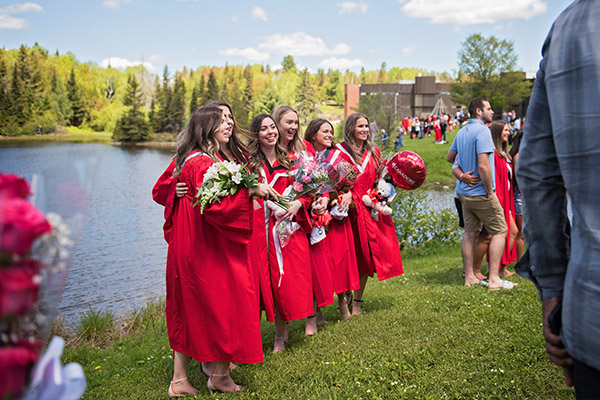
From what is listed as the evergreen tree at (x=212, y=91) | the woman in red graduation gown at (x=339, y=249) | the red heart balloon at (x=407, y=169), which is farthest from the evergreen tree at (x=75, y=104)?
the red heart balloon at (x=407, y=169)

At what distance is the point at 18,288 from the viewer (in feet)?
3.78

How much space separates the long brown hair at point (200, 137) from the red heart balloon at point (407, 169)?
2.60m

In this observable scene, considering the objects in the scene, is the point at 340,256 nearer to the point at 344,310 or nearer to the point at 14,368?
the point at 344,310

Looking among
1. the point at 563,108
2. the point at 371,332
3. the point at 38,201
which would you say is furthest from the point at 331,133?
the point at 38,201

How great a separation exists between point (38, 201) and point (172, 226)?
11.1 feet

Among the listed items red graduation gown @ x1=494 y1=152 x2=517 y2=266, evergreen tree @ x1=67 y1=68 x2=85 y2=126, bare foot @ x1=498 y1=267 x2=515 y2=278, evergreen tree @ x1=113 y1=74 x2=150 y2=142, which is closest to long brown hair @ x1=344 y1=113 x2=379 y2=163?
red graduation gown @ x1=494 y1=152 x2=517 y2=266

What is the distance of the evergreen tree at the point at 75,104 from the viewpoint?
89500 mm

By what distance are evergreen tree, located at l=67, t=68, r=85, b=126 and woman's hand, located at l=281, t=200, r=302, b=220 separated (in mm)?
89164

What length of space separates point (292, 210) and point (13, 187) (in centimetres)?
449

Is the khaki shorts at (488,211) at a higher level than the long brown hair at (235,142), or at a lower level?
lower

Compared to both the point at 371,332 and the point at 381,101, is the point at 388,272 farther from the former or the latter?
the point at 381,101

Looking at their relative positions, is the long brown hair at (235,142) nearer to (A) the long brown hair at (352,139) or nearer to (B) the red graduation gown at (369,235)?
(B) the red graduation gown at (369,235)

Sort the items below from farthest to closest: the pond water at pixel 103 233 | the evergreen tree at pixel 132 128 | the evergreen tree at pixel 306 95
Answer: the evergreen tree at pixel 306 95 < the evergreen tree at pixel 132 128 < the pond water at pixel 103 233

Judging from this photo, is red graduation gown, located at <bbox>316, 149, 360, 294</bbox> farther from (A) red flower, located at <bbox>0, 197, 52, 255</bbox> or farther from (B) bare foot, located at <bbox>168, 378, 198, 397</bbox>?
A: (A) red flower, located at <bbox>0, 197, 52, 255</bbox>
